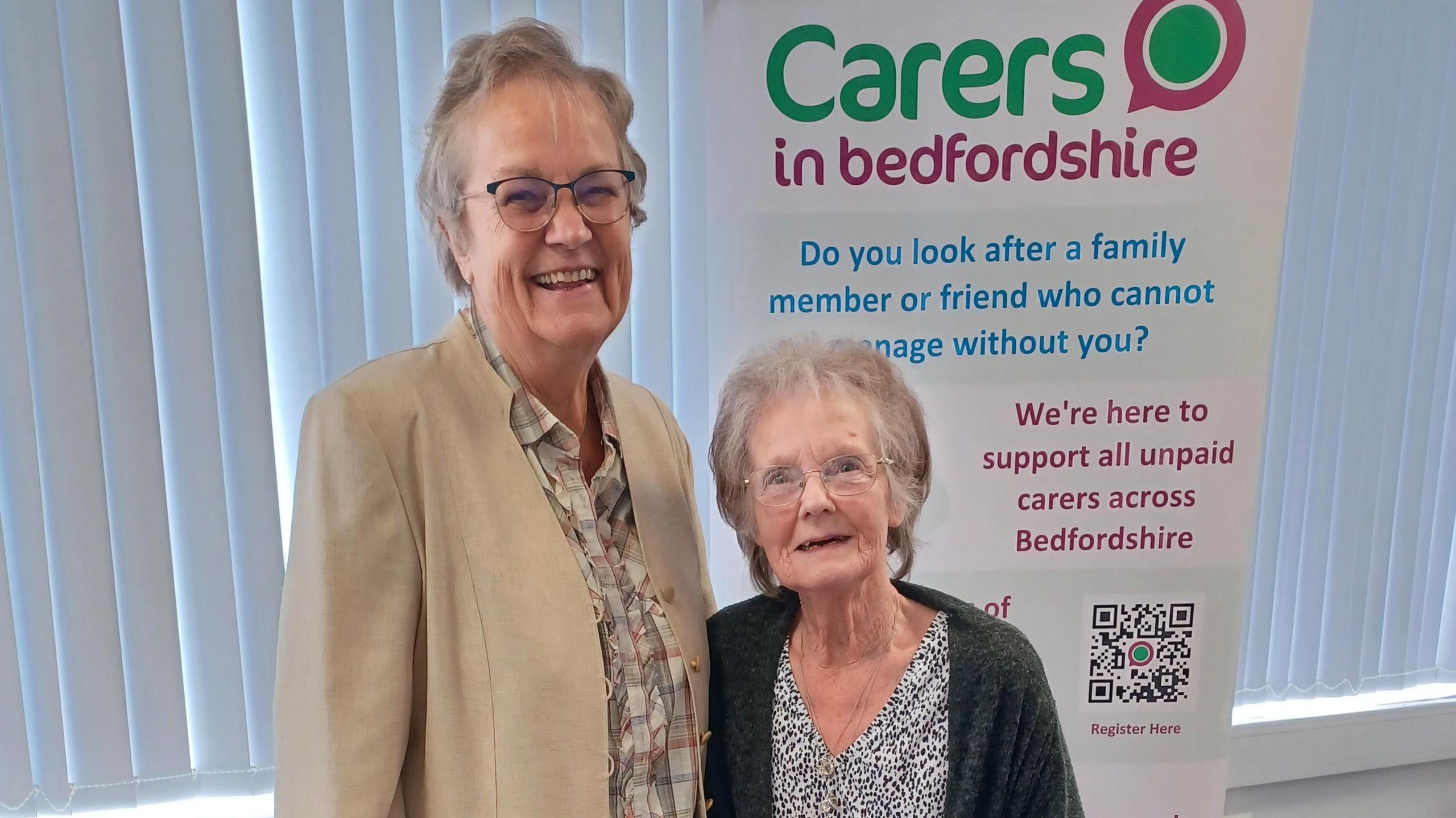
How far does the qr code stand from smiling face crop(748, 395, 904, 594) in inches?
37.1

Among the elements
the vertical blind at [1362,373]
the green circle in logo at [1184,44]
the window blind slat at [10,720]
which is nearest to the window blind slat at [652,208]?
the green circle in logo at [1184,44]

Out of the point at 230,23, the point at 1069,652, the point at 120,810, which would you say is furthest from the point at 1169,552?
the point at 120,810

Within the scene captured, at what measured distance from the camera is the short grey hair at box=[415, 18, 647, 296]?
1.20 m

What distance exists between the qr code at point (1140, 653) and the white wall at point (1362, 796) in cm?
111

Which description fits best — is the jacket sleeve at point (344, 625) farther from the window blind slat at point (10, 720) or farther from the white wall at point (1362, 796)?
the white wall at point (1362, 796)

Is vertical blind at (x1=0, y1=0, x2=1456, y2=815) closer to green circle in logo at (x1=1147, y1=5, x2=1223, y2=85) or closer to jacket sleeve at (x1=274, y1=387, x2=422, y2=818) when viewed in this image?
green circle in logo at (x1=1147, y1=5, x2=1223, y2=85)

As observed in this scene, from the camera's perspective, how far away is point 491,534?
1196mm

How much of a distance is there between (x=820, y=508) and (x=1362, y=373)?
2.12m

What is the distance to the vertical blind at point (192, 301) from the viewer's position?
6.55 ft

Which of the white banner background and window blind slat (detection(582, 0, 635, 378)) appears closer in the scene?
the white banner background

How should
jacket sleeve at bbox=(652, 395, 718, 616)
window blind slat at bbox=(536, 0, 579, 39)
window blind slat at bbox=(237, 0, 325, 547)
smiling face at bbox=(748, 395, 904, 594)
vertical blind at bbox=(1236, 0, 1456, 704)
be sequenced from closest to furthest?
smiling face at bbox=(748, 395, 904, 594) → jacket sleeve at bbox=(652, 395, 718, 616) → window blind slat at bbox=(237, 0, 325, 547) → window blind slat at bbox=(536, 0, 579, 39) → vertical blind at bbox=(1236, 0, 1456, 704)

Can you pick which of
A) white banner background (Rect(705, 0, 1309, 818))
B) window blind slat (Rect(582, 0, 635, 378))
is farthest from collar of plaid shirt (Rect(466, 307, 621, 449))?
window blind slat (Rect(582, 0, 635, 378))

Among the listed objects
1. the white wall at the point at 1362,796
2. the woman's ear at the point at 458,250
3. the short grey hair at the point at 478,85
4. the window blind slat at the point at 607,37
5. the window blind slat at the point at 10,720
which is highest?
the window blind slat at the point at 607,37

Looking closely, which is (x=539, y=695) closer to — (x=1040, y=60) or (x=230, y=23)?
(x=1040, y=60)
